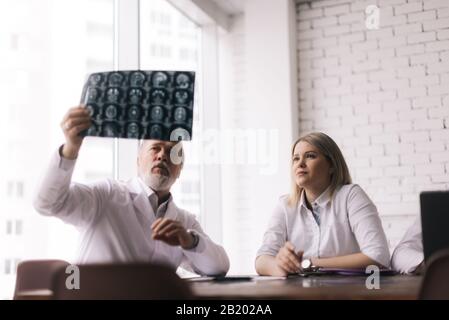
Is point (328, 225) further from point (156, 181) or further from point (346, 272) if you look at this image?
point (156, 181)

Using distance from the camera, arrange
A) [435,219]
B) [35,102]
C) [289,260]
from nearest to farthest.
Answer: [435,219] → [289,260] → [35,102]

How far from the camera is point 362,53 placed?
16.0 feet

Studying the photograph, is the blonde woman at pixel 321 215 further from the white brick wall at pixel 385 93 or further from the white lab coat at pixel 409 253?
the white brick wall at pixel 385 93

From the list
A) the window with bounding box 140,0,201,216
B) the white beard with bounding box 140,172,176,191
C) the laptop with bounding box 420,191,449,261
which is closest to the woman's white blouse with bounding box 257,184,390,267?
the white beard with bounding box 140,172,176,191

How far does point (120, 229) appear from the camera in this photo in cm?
231

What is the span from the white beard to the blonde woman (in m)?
0.54

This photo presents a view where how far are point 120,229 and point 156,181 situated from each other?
26cm

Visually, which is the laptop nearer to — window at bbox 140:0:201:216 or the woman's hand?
the woman's hand

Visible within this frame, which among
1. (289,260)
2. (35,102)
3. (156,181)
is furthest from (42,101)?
(289,260)

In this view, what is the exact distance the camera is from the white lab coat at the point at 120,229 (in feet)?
7.33

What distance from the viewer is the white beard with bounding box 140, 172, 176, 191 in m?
2.42
